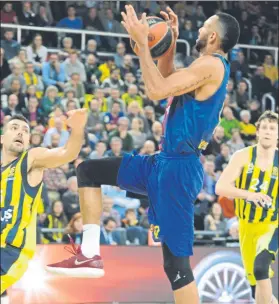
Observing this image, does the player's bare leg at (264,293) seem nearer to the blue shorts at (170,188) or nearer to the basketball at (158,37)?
the blue shorts at (170,188)

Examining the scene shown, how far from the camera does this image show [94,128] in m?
13.4

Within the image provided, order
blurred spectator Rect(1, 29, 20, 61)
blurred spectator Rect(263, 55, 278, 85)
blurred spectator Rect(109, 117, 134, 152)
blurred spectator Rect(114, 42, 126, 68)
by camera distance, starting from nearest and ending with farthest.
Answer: blurred spectator Rect(109, 117, 134, 152)
blurred spectator Rect(1, 29, 20, 61)
blurred spectator Rect(114, 42, 126, 68)
blurred spectator Rect(263, 55, 278, 85)

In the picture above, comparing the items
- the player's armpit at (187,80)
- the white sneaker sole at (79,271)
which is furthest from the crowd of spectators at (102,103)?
the player's armpit at (187,80)

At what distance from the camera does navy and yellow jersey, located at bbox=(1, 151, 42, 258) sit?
6.50 meters

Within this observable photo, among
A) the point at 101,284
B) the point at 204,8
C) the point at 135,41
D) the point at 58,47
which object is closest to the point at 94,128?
the point at 58,47

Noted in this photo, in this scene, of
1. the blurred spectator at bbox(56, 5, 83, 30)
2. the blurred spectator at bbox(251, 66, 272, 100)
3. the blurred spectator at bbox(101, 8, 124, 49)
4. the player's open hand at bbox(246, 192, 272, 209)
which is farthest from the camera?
the blurred spectator at bbox(251, 66, 272, 100)

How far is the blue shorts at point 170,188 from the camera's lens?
19.3ft

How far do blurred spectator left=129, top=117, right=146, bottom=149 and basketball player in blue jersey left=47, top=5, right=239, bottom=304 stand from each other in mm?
7432

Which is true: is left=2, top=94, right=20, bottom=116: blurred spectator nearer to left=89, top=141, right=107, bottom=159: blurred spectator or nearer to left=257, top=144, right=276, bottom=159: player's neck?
left=89, top=141, right=107, bottom=159: blurred spectator

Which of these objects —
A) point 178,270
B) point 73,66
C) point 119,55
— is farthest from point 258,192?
point 119,55

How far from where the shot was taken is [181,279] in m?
5.83

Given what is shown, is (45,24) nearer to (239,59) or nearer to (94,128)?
(94,128)

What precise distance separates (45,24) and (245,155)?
7.63m

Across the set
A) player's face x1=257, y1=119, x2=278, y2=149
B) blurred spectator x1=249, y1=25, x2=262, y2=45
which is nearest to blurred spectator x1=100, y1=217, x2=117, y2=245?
player's face x1=257, y1=119, x2=278, y2=149
